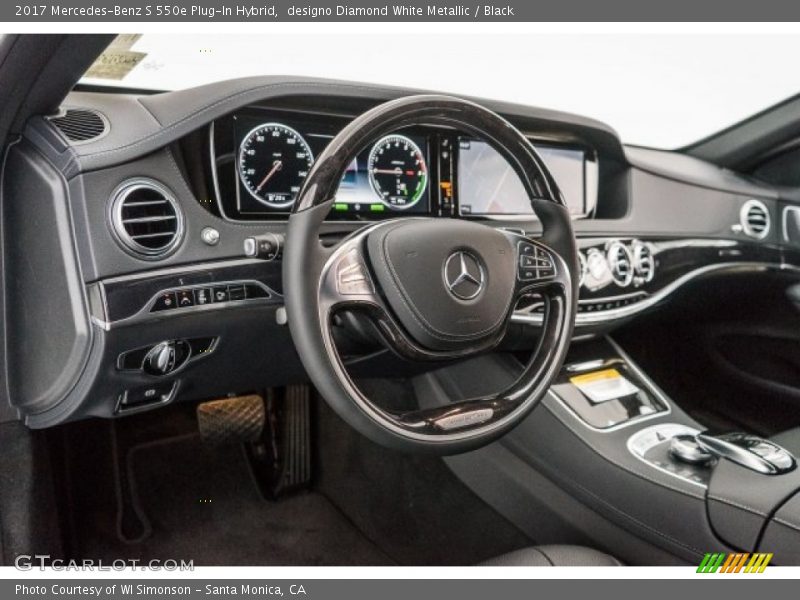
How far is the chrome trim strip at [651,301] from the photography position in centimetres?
150

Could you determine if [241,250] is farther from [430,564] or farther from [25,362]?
[430,564]

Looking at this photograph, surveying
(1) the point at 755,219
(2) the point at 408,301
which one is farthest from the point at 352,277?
(1) the point at 755,219

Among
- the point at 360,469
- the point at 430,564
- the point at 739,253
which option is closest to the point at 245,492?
the point at 360,469

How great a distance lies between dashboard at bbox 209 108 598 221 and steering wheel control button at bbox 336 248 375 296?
25cm

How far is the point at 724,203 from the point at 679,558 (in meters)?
1.08

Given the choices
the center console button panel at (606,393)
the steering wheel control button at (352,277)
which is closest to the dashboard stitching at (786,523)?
the center console button panel at (606,393)

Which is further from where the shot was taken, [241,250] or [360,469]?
[360,469]

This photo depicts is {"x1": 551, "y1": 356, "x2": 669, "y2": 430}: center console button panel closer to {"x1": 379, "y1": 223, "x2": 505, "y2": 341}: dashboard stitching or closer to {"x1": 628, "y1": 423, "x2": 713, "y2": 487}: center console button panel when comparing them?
{"x1": 628, "y1": 423, "x2": 713, "y2": 487}: center console button panel

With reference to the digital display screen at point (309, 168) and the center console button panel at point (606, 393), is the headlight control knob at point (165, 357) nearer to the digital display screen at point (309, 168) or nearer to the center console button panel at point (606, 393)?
the digital display screen at point (309, 168)

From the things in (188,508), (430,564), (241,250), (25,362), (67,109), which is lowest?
(430,564)

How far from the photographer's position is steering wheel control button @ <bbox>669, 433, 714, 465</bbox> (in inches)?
53.5

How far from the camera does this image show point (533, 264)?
1.14m

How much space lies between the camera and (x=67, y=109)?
115 centimetres

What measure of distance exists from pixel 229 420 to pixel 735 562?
1.07 meters
